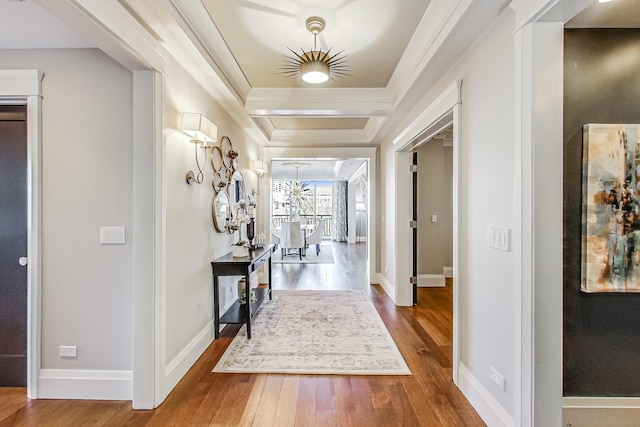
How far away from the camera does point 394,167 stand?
4117mm

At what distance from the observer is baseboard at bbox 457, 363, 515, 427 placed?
1.69 meters

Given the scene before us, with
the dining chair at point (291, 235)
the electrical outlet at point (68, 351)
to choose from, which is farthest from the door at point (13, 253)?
the dining chair at point (291, 235)

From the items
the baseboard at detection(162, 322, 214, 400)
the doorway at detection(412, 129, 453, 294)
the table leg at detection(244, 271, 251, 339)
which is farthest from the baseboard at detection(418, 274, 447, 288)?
the baseboard at detection(162, 322, 214, 400)

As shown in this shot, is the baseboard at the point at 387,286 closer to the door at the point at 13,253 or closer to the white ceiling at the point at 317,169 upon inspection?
the white ceiling at the point at 317,169

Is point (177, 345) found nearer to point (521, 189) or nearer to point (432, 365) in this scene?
point (432, 365)

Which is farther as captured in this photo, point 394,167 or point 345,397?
point 394,167

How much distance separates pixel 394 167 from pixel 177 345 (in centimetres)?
326

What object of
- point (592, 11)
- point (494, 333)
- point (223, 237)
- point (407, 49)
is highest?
point (407, 49)

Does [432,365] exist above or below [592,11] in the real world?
below

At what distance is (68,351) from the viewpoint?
82.1 inches

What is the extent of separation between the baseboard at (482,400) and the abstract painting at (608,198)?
34.5 inches

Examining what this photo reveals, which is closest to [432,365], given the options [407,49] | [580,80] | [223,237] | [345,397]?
[345,397]

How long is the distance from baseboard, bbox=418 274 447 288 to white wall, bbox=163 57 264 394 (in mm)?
3431

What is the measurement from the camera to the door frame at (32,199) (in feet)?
6.73
